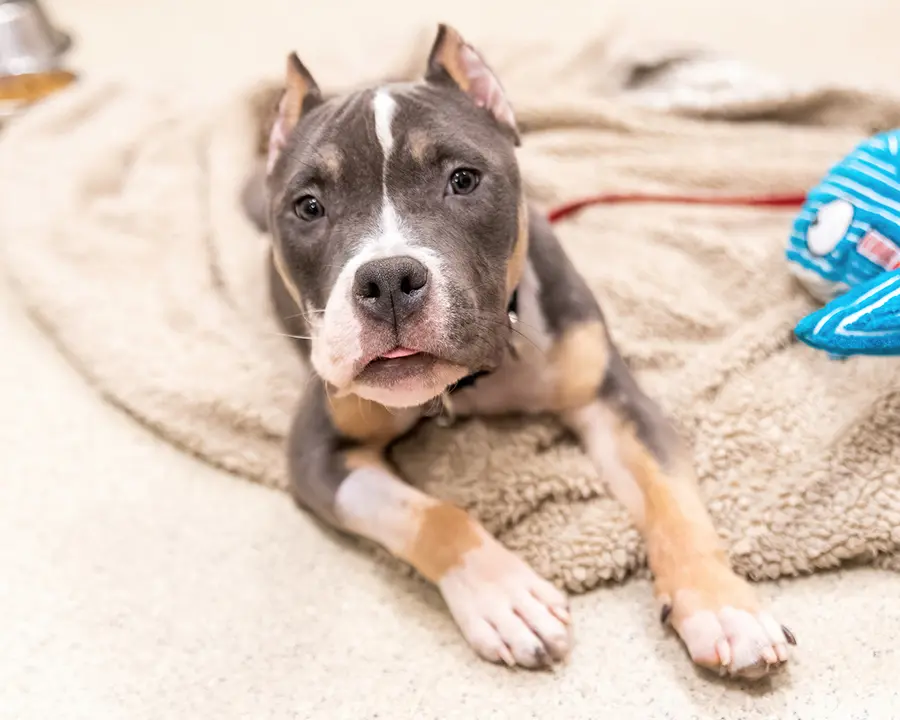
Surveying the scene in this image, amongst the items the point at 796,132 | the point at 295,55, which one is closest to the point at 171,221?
the point at 295,55

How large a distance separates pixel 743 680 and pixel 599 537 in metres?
0.41

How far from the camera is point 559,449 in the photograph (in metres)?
2.11

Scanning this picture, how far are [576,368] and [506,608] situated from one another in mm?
647

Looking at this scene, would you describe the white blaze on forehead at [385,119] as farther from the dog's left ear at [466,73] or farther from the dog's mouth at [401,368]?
the dog's mouth at [401,368]

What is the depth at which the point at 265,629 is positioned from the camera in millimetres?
1795

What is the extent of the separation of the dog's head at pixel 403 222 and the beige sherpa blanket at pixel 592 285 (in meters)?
0.47

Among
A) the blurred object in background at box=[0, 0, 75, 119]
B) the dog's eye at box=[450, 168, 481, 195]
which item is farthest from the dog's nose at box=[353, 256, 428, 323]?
→ the blurred object in background at box=[0, 0, 75, 119]

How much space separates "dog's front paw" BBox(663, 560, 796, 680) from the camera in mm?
1530

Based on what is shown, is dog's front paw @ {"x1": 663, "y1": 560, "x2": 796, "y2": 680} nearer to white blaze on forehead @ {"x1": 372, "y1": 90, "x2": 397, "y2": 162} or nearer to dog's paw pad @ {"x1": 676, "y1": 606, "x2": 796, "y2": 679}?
dog's paw pad @ {"x1": 676, "y1": 606, "x2": 796, "y2": 679}

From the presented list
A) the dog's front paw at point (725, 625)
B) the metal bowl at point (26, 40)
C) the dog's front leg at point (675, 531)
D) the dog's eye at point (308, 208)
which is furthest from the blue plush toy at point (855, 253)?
the metal bowl at point (26, 40)

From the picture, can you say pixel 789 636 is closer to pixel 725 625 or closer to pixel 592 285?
pixel 725 625

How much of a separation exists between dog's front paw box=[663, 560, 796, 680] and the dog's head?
1.91 ft

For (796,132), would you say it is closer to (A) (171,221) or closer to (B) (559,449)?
(B) (559,449)

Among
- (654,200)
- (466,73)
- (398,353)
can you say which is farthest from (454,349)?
(654,200)
